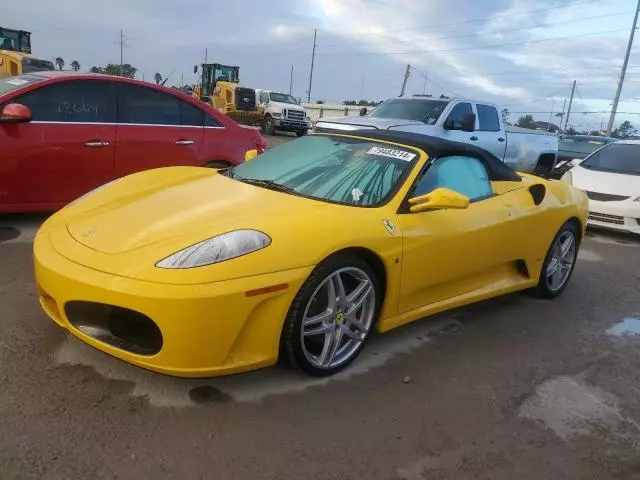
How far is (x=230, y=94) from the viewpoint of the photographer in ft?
82.4

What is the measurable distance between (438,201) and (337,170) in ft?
2.30

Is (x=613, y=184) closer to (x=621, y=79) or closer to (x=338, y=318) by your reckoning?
(x=338, y=318)

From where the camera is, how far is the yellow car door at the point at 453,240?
10.8 ft

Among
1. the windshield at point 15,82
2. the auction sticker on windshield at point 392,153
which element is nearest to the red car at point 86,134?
the windshield at point 15,82

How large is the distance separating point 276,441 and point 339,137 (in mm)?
2225

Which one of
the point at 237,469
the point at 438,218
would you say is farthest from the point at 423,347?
the point at 237,469

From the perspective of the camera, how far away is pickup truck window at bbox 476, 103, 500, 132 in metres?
10.3

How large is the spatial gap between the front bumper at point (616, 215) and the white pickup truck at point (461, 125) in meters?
2.54

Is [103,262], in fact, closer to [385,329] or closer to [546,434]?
[385,329]

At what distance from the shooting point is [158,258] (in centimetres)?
257

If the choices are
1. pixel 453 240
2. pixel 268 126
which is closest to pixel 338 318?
pixel 453 240

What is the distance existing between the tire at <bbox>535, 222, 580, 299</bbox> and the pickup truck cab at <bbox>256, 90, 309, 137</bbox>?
18886mm

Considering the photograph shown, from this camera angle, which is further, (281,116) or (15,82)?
(281,116)

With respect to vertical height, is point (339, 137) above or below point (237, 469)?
above
